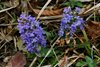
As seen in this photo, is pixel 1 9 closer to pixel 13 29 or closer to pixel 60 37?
pixel 13 29

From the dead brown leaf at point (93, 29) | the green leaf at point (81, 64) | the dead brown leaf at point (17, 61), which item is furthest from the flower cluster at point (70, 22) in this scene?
the dead brown leaf at point (17, 61)

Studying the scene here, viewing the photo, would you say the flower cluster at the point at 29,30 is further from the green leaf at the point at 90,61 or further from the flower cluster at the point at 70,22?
the green leaf at the point at 90,61

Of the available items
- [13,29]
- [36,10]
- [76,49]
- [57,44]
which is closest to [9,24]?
[13,29]

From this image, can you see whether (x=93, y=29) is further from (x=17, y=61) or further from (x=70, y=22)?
(x=17, y=61)

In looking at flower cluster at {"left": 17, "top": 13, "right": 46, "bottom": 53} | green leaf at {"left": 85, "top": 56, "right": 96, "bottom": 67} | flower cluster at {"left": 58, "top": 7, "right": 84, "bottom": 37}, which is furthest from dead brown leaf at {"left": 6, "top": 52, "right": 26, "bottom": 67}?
green leaf at {"left": 85, "top": 56, "right": 96, "bottom": 67}

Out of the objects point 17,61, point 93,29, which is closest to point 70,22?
point 93,29
